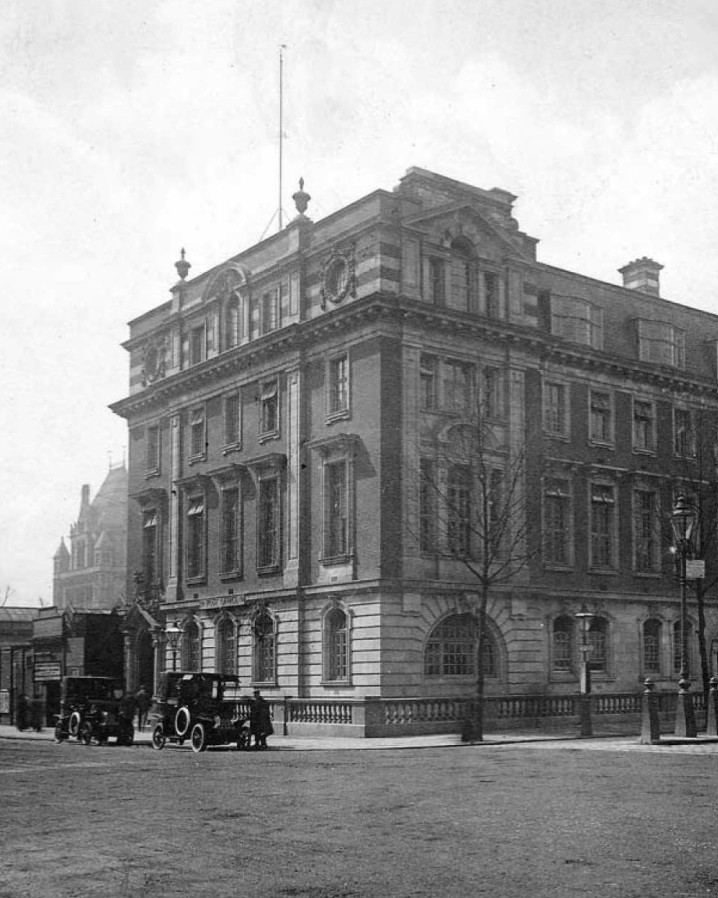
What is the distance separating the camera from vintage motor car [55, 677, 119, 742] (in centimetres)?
3516

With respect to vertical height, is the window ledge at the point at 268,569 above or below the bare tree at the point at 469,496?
below

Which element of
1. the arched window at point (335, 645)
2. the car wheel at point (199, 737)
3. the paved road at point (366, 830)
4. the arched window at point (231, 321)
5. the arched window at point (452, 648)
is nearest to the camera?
the paved road at point (366, 830)

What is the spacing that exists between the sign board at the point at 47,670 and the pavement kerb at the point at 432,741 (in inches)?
475

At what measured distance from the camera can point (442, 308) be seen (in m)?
39.0

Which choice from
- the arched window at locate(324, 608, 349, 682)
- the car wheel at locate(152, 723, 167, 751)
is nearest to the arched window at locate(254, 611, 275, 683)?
the arched window at locate(324, 608, 349, 682)

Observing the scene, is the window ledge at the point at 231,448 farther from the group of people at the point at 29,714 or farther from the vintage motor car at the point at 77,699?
the group of people at the point at 29,714

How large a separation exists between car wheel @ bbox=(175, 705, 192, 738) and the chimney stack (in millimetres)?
28455

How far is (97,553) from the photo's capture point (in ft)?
468

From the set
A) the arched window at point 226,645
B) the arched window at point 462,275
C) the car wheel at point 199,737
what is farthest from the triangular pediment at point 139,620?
the car wheel at point 199,737

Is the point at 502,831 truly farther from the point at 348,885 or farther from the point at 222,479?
the point at 222,479

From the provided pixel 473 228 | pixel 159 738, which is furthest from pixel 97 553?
pixel 159 738

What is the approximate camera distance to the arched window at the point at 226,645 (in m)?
44.8

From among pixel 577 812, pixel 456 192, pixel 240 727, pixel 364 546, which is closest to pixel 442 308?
pixel 456 192

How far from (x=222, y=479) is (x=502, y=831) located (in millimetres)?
33863
